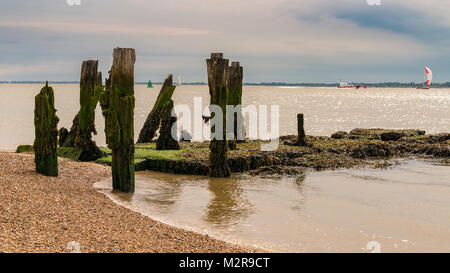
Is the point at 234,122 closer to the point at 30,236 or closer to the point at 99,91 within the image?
the point at 99,91

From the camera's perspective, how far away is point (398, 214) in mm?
12352

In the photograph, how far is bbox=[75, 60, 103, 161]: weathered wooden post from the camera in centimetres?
1739

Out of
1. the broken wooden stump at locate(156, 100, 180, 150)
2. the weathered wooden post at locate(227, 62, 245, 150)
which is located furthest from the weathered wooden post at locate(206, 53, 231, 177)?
the broken wooden stump at locate(156, 100, 180, 150)

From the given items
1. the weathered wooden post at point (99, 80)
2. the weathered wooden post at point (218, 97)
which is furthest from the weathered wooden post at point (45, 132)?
the weathered wooden post at point (99, 80)

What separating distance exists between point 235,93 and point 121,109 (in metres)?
8.23

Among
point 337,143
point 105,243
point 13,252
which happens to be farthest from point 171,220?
point 337,143

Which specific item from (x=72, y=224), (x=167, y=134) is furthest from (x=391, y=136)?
(x=72, y=224)

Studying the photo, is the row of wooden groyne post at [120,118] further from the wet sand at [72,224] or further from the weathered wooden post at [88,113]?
the wet sand at [72,224]

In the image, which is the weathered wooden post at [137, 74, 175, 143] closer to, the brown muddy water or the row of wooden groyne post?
the row of wooden groyne post

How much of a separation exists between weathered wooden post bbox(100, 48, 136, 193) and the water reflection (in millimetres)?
2575

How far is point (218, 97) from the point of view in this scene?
50.6ft

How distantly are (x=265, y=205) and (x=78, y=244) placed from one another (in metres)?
6.30

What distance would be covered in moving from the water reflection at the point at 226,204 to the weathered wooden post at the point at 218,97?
0.56 meters

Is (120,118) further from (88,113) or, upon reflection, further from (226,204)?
(88,113)
